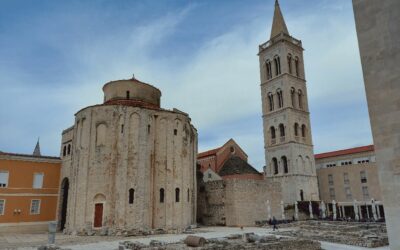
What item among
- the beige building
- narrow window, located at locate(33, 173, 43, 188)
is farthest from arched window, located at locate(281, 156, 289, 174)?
narrow window, located at locate(33, 173, 43, 188)

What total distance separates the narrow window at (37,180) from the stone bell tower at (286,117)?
30870mm

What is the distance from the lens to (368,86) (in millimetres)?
7754

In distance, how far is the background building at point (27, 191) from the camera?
28922 mm

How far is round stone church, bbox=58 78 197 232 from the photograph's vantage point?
26.5 m

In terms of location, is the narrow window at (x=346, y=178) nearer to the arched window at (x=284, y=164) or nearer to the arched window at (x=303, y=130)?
the arched window at (x=303, y=130)

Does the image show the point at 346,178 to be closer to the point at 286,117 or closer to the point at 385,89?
the point at 286,117

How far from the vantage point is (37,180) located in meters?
31.2

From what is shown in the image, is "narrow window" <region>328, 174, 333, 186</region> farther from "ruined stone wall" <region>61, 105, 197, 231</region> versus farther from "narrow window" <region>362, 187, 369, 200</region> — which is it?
"ruined stone wall" <region>61, 105, 197, 231</region>

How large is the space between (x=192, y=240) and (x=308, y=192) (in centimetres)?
3139

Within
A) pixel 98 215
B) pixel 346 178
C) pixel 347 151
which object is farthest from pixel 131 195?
→ pixel 347 151

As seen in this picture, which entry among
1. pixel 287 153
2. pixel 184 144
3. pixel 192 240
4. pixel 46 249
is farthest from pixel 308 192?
pixel 46 249

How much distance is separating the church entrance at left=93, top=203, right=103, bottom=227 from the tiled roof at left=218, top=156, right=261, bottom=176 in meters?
23.4

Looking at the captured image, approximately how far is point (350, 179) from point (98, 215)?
39979 millimetres

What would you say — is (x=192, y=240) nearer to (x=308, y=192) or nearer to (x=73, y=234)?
(x=73, y=234)
